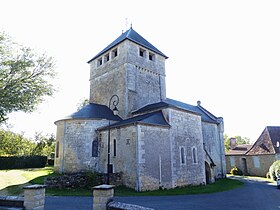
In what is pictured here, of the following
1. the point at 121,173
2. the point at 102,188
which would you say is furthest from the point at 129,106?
the point at 102,188

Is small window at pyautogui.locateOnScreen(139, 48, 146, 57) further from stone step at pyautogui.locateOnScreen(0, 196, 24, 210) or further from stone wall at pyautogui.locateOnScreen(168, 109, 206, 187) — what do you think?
stone step at pyautogui.locateOnScreen(0, 196, 24, 210)

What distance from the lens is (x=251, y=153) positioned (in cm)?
3139

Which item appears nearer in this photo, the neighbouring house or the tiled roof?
the neighbouring house

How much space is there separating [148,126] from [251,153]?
23.5 meters

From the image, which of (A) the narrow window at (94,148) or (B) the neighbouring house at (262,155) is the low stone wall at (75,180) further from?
(B) the neighbouring house at (262,155)

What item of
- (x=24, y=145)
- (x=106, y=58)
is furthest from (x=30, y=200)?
(x=24, y=145)

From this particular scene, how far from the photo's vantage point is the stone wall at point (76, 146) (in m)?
17.1

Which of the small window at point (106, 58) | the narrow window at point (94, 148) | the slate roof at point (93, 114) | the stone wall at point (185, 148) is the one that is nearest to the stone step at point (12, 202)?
the narrow window at point (94, 148)

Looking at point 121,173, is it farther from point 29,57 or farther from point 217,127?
point 217,127

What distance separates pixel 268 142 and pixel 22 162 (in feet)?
114

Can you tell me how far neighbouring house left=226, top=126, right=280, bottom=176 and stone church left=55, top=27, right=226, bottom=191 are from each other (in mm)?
10438

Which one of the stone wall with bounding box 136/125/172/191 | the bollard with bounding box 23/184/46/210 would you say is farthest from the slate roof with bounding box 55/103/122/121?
the bollard with bounding box 23/184/46/210

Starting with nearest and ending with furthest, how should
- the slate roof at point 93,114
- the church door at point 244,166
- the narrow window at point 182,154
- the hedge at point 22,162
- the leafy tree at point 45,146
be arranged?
the narrow window at point 182,154 < the slate roof at point 93,114 < the hedge at point 22,162 < the church door at point 244,166 < the leafy tree at point 45,146

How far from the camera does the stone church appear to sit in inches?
578
